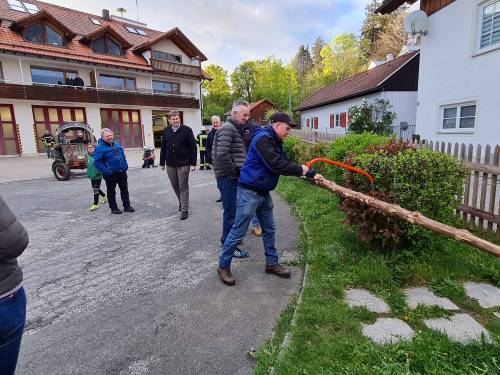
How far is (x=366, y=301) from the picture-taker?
3.20 m

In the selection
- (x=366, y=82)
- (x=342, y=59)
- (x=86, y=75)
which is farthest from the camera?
(x=342, y=59)

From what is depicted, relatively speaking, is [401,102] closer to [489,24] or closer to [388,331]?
[489,24]

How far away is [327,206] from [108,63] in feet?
82.0

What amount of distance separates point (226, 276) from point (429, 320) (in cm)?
215

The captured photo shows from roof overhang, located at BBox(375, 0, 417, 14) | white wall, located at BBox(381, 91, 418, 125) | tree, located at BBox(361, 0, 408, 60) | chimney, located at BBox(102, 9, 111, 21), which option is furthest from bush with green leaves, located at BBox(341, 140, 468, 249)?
tree, located at BBox(361, 0, 408, 60)

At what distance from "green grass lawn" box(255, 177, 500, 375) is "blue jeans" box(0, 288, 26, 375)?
1603 millimetres

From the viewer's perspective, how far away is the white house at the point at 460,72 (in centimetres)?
1021

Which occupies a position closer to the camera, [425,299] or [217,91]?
[425,299]

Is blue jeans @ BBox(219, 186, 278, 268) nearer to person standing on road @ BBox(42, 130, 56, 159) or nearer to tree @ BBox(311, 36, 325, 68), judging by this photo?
person standing on road @ BBox(42, 130, 56, 159)

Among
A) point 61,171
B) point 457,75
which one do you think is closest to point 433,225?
point 457,75

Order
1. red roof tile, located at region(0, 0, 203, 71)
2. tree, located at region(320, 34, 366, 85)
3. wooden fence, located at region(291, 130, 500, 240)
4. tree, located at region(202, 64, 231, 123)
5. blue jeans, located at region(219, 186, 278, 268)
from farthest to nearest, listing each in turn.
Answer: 1. tree, located at region(202, 64, 231, 123)
2. tree, located at region(320, 34, 366, 85)
3. red roof tile, located at region(0, 0, 203, 71)
4. wooden fence, located at region(291, 130, 500, 240)
5. blue jeans, located at region(219, 186, 278, 268)

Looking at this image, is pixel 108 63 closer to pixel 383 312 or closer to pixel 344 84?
pixel 344 84

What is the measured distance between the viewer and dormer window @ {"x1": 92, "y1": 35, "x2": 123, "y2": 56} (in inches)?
1032

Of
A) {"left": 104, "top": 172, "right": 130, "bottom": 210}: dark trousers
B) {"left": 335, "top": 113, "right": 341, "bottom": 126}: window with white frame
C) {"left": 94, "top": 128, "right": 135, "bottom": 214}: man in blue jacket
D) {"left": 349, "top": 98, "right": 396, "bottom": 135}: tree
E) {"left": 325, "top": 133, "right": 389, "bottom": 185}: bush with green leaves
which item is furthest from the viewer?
{"left": 335, "top": 113, "right": 341, "bottom": 126}: window with white frame
